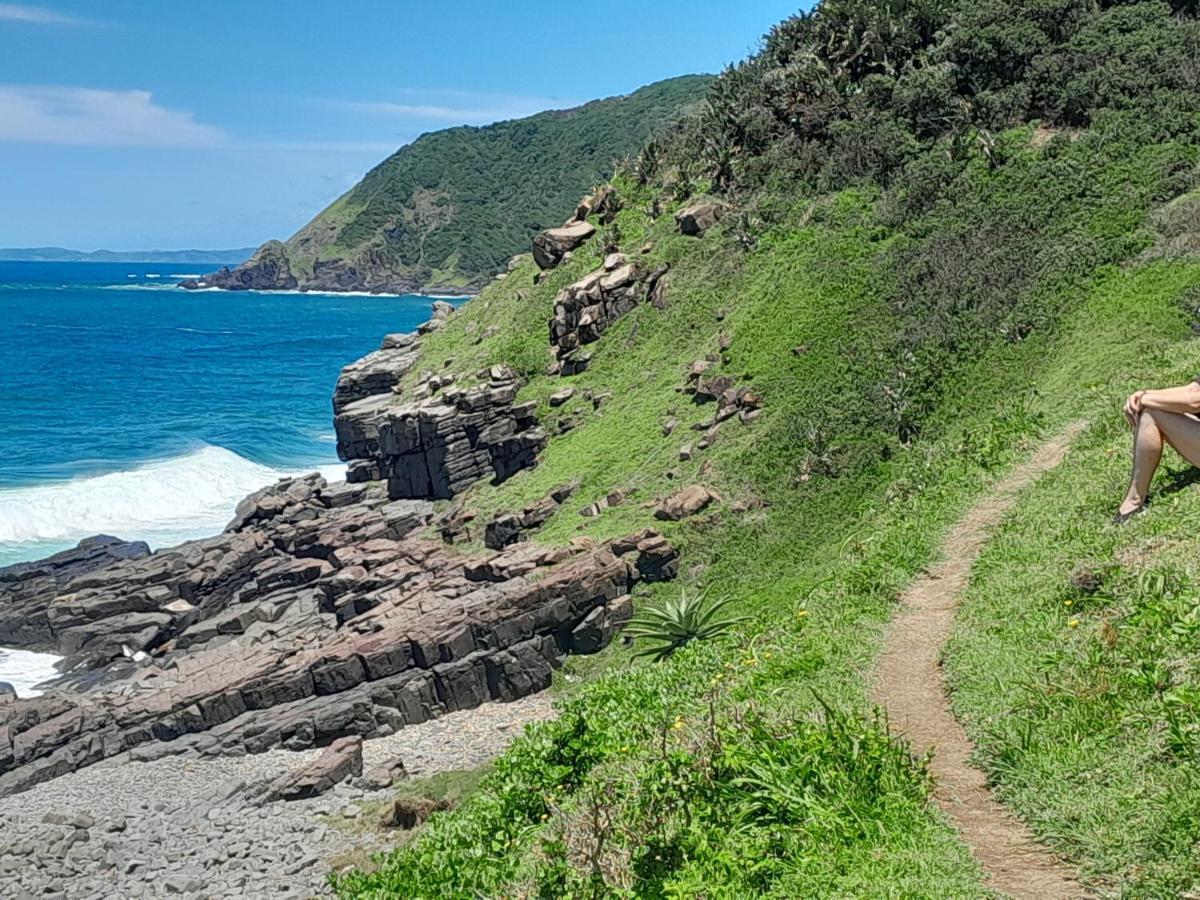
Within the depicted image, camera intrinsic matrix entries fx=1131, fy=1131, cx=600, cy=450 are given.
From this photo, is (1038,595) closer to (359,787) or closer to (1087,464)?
(1087,464)

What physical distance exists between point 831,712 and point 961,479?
30.6ft

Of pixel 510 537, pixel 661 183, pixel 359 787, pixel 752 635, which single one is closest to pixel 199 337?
pixel 661 183

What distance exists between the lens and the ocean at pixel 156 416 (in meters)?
45.1

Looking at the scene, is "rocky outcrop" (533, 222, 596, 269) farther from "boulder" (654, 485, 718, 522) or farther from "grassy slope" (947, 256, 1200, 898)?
"grassy slope" (947, 256, 1200, 898)

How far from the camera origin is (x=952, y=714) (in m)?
8.67

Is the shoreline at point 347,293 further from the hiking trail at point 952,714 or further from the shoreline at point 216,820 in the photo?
the hiking trail at point 952,714

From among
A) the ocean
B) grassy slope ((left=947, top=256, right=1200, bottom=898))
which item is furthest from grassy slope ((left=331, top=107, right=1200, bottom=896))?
the ocean

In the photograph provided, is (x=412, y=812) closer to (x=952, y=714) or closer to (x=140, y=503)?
(x=952, y=714)

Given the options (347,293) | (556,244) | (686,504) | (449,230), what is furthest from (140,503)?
(449,230)

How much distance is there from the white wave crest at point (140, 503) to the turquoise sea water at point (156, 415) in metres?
0.08

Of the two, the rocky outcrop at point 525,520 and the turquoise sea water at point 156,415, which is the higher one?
the rocky outcrop at point 525,520

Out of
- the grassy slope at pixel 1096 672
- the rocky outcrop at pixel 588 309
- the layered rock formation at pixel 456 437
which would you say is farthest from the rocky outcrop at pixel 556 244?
the grassy slope at pixel 1096 672

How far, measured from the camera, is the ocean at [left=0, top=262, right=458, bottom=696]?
45062 mm

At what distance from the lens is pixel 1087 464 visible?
13750mm
